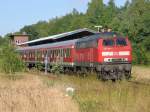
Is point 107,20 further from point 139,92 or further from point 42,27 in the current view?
point 139,92

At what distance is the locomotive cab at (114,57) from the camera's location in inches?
1027

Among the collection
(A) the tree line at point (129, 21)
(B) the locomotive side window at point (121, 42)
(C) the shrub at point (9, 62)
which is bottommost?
(C) the shrub at point (9, 62)

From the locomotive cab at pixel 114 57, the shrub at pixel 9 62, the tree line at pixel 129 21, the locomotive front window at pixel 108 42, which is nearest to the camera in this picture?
the locomotive cab at pixel 114 57

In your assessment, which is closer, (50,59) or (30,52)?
(50,59)

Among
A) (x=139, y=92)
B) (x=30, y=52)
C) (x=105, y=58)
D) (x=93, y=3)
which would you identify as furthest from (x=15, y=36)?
(x=139, y=92)

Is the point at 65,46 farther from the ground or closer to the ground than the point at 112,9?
closer to the ground

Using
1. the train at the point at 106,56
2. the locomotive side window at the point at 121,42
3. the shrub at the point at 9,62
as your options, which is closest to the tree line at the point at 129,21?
the shrub at the point at 9,62

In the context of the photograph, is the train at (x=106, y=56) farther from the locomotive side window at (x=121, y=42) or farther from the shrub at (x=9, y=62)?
the shrub at (x=9, y=62)

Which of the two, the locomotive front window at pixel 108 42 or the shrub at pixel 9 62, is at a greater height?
the locomotive front window at pixel 108 42

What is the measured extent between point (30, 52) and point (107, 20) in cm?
5581

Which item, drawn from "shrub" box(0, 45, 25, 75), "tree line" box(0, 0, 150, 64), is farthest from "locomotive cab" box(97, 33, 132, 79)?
"tree line" box(0, 0, 150, 64)

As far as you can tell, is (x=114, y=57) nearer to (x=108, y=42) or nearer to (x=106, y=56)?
(x=106, y=56)

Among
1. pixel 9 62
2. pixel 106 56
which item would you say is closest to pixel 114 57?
pixel 106 56

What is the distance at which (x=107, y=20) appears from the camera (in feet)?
354
